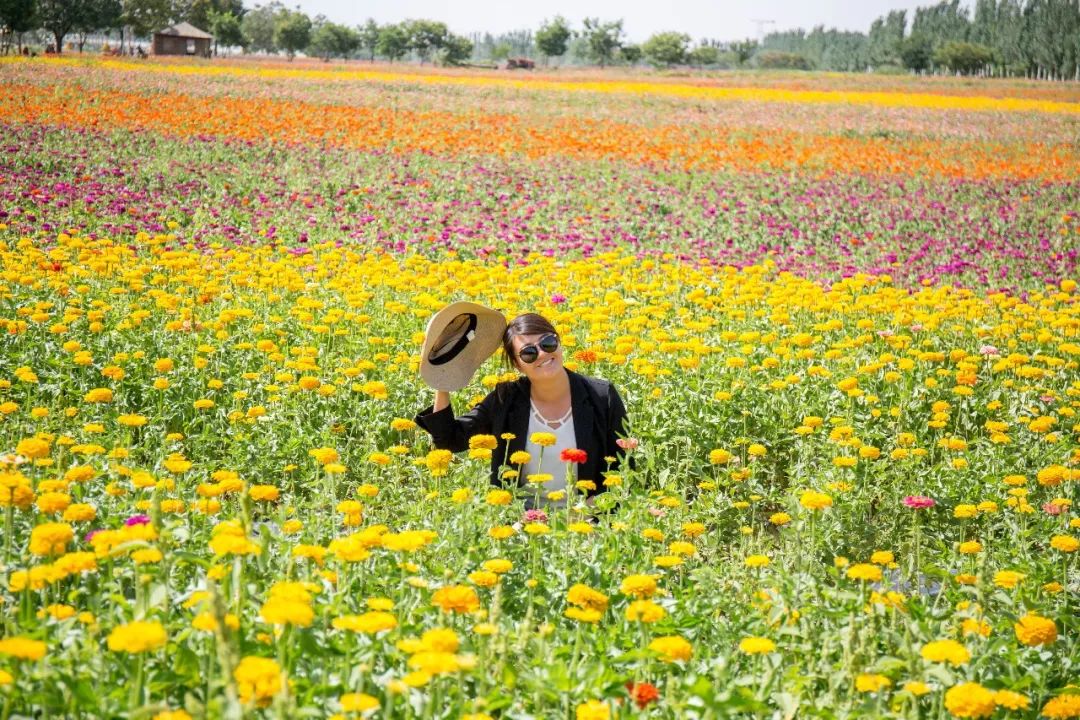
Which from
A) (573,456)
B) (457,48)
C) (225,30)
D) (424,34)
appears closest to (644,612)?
(573,456)

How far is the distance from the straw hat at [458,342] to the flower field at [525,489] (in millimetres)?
323

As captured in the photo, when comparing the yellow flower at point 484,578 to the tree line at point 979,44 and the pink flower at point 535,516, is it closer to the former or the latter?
the pink flower at point 535,516

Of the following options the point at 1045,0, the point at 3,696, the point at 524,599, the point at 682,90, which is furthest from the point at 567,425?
the point at 1045,0

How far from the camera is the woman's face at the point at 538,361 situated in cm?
392

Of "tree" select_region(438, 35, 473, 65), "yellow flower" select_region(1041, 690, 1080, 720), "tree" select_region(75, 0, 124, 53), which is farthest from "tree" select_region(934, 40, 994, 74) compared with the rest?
"yellow flower" select_region(1041, 690, 1080, 720)

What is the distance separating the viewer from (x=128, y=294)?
639cm

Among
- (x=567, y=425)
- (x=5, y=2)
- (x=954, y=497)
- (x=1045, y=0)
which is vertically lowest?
(x=954, y=497)

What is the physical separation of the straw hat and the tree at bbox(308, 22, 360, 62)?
355 feet

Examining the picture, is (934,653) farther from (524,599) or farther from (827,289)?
(827,289)

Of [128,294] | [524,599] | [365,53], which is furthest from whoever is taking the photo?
[365,53]

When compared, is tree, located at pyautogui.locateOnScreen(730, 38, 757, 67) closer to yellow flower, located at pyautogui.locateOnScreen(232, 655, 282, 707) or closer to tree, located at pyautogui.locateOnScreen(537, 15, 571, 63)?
tree, located at pyautogui.locateOnScreen(537, 15, 571, 63)

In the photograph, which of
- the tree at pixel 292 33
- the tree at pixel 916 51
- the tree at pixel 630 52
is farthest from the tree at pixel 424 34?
the tree at pixel 916 51

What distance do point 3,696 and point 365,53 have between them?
194373mm

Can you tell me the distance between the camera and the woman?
3994 mm
